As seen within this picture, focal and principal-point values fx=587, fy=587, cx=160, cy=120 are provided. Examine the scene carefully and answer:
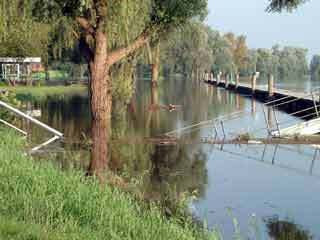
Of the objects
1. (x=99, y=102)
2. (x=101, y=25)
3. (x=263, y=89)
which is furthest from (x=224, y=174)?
(x=263, y=89)

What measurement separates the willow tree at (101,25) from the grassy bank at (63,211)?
13.2 ft

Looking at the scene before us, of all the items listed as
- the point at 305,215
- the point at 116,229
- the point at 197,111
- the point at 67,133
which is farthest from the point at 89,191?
the point at 197,111

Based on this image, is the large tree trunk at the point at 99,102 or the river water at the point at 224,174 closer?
the river water at the point at 224,174

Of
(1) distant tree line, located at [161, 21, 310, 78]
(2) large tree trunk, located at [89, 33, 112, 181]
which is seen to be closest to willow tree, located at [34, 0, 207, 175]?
(2) large tree trunk, located at [89, 33, 112, 181]

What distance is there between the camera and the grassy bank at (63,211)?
6145 mm

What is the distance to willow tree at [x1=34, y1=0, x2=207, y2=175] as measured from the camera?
14156 mm

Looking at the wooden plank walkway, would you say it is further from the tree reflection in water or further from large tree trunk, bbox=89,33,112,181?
the tree reflection in water

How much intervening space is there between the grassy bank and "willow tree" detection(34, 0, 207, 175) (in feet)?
13.2

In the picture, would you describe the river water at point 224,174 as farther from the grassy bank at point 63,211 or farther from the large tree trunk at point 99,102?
the grassy bank at point 63,211

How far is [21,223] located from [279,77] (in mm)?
131669

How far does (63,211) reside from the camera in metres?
7.42

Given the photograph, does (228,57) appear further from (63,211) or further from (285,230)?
(63,211)

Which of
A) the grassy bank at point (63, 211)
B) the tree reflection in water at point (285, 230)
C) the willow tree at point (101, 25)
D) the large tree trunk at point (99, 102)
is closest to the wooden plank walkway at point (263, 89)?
the willow tree at point (101, 25)

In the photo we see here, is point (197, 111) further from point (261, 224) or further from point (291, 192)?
point (261, 224)
